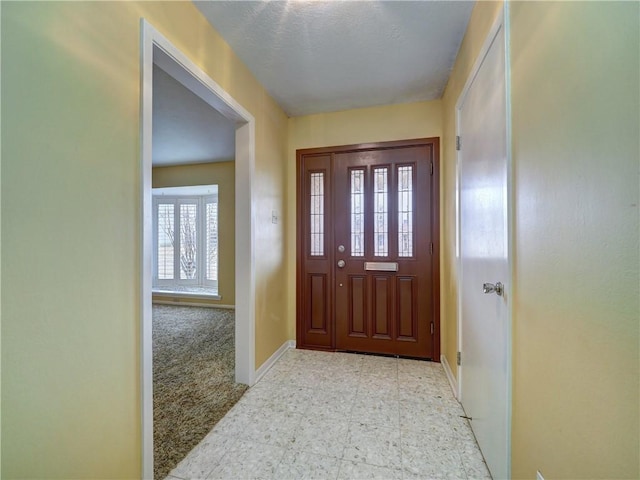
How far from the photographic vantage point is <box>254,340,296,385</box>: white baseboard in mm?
2235

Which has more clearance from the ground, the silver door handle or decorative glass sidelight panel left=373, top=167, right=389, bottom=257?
decorative glass sidelight panel left=373, top=167, right=389, bottom=257

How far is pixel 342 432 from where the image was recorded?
1.60 metres

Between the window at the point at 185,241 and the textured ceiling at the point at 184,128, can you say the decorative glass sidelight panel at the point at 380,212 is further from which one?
the window at the point at 185,241

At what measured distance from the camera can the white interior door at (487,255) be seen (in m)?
1.16

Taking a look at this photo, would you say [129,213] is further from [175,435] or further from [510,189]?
[510,189]

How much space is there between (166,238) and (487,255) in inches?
214

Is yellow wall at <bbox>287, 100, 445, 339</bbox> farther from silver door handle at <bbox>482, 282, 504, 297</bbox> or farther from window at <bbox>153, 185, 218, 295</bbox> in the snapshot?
window at <bbox>153, 185, 218, 295</bbox>

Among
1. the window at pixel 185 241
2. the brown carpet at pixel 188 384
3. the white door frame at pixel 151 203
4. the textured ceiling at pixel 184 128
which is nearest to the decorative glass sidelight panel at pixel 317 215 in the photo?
the white door frame at pixel 151 203

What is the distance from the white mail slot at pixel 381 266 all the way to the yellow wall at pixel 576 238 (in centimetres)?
158

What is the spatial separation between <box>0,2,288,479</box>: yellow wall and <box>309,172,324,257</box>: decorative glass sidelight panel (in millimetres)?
1764

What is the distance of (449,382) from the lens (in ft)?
7.05

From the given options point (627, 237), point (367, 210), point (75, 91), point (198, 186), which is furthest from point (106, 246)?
point (198, 186)

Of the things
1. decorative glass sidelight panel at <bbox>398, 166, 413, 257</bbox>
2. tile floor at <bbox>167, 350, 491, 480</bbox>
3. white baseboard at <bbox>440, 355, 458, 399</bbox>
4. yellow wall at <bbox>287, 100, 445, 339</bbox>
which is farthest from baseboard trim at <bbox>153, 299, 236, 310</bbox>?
white baseboard at <bbox>440, 355, 458, 399</bbox>

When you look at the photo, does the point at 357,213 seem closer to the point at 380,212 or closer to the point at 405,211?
the point at 380,212
